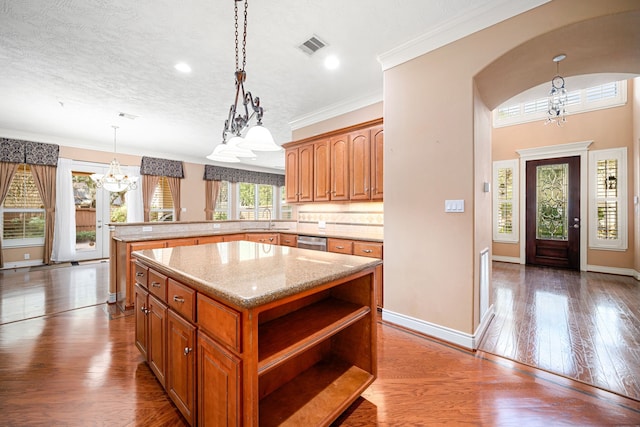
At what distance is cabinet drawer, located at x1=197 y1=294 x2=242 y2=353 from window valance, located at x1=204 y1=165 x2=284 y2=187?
25.2ft

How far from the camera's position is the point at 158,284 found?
165 cm

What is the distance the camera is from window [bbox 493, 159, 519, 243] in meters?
6.00

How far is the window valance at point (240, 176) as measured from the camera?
8.26m

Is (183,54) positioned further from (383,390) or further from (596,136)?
(596,136)

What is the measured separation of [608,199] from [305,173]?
18.5 ft

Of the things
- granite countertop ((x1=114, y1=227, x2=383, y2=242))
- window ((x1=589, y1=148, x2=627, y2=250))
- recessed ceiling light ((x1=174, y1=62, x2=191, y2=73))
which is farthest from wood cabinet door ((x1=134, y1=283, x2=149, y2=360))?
window ((x1=589, y1=148, x2=627, y2=250))

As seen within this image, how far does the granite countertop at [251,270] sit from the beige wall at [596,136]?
6.03m

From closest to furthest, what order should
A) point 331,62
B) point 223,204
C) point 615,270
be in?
point 331,62 < point 615,270 < point 223,204

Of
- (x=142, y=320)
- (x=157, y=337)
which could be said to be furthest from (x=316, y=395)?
(x=142, y=320)

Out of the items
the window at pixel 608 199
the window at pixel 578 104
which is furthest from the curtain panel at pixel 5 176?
the window at pixel 608 199

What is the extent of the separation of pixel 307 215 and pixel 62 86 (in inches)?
150

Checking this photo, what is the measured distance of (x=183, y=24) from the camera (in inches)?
92.5

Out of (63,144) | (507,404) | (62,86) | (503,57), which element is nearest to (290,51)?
(503,57)

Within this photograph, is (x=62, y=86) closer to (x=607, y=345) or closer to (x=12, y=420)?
(x=12, y=420)
